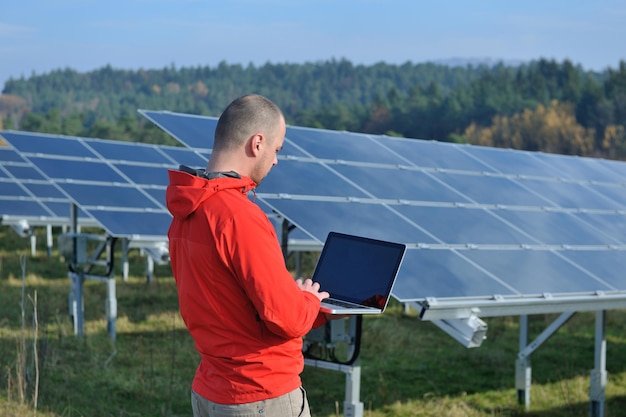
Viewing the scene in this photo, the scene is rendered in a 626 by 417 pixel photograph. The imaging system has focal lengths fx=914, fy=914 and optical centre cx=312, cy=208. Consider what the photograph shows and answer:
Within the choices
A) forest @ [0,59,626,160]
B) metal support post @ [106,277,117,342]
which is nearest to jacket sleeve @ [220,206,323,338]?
metal support post @ [106,277,117,342]

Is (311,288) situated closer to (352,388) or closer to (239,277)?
(239,277)

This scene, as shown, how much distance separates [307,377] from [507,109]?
60.5 m

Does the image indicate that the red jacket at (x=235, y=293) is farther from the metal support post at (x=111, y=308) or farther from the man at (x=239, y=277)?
the metal support post at (x=111, y=308)

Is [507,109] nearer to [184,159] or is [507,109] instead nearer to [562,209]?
[184,159]

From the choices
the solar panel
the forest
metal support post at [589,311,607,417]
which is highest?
the forest

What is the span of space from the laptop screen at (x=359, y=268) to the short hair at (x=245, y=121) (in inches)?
41.7

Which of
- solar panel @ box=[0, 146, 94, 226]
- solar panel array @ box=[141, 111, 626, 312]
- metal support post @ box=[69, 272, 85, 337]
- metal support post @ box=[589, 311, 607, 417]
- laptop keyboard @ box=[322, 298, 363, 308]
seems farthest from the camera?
solar panel @ box=[0, 146, 94, 226]

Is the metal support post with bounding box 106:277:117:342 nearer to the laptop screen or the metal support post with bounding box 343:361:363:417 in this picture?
the metal support post with bounding box 343:361:363:417

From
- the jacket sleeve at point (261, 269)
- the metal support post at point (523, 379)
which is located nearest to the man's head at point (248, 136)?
the jacket sleeve at point (261, 269)

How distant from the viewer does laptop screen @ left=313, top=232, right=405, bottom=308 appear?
4.18 meters

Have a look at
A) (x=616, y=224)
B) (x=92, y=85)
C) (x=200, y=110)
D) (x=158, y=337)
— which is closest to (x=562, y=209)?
(x=616, y=224)

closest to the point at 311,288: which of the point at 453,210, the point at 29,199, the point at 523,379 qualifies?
the point at 453,210

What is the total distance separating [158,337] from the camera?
40.3ft

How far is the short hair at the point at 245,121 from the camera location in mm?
3414
